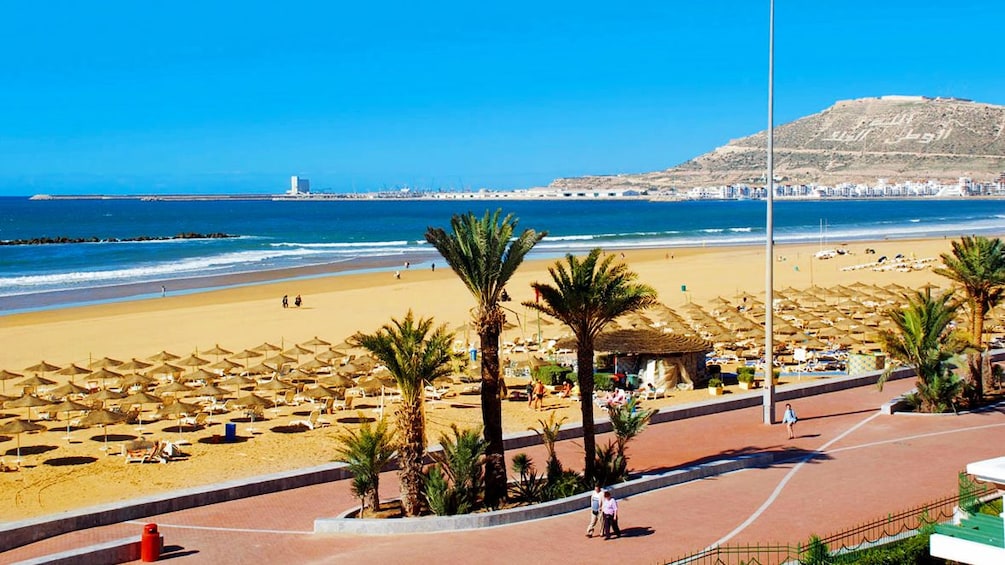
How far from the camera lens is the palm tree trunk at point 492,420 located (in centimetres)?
1630

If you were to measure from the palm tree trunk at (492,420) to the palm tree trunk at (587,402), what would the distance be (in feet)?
5.01

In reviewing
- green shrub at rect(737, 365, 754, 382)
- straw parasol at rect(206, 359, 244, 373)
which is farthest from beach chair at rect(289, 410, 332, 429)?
green shrub at rect(737, 365, 754, 382)

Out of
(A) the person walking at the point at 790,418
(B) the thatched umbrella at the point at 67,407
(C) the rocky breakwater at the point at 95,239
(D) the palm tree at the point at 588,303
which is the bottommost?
(A) the person walking at the point at 790,418

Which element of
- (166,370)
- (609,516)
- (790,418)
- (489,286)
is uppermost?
(489,286)

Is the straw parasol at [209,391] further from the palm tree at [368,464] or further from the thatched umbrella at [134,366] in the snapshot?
the palm tree at [368,464]

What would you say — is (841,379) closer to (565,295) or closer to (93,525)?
(565,295)

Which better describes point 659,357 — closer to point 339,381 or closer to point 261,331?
point 339,381

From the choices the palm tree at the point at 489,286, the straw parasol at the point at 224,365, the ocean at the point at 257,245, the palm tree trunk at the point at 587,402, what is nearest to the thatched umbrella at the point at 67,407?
the straw parasol at the point at 224,365

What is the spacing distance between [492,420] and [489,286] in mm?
2164

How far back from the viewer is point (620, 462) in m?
17.3

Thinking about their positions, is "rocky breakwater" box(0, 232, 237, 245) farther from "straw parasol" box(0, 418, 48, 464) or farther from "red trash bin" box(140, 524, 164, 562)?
"red trash bin" box(140, 524, 164, 562)

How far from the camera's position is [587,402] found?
17.1 m

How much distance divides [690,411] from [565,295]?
6.72 m

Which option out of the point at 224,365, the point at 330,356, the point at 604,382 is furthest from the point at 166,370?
the point at 604,382
